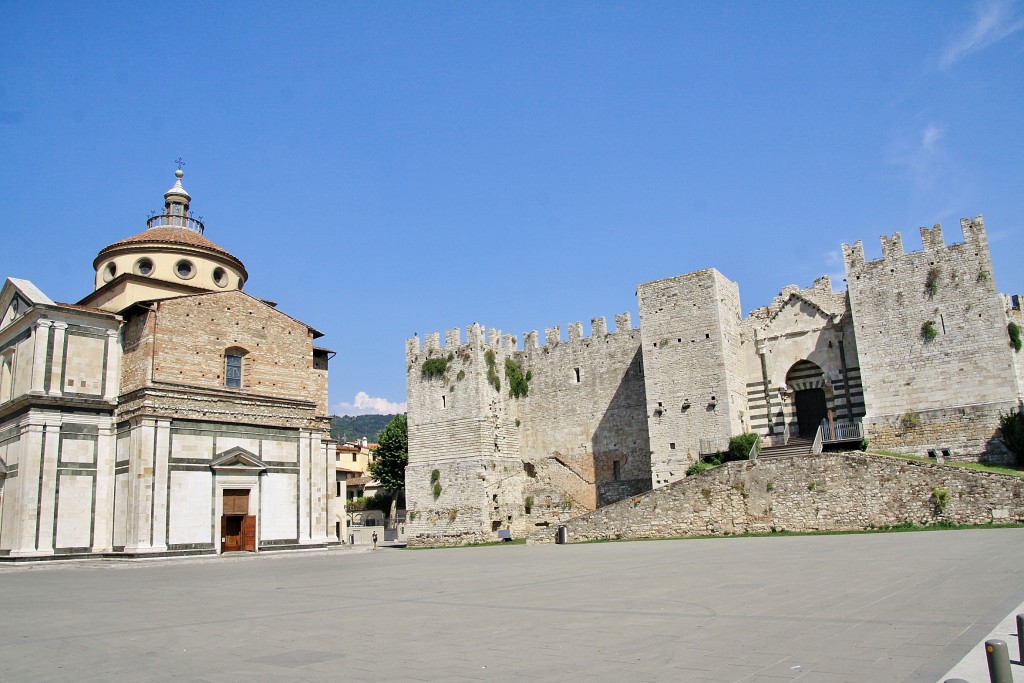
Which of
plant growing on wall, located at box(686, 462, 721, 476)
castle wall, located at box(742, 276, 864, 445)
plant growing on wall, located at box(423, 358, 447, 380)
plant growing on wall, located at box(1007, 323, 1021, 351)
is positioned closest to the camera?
plant growing on wall, located at box(1007, 323, 1021, 351)

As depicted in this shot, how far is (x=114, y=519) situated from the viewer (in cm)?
2588

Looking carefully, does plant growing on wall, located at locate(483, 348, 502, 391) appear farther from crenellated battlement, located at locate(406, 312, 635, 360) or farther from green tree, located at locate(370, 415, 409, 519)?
green tree, located at locate(370, 415, 409, 519)

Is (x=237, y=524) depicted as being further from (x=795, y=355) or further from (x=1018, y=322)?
(x=1018, y=322)

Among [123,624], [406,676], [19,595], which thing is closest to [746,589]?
[406,676]

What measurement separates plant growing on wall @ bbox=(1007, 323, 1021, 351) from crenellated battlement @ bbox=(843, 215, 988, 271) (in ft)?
8.98

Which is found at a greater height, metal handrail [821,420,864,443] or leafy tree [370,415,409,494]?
leafy tree [370,415,409,494]

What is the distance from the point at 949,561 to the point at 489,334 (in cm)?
2763

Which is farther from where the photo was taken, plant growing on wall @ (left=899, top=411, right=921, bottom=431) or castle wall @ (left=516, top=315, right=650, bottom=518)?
castle wall @ (left=516, top=315, right=650, bottom=518)

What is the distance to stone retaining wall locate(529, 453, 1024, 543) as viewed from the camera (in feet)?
68.6

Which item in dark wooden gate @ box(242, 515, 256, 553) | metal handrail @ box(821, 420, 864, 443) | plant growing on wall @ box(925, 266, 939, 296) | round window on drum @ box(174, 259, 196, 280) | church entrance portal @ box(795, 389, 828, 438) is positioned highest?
round window on drum @ box(174, 259, 196, 280)

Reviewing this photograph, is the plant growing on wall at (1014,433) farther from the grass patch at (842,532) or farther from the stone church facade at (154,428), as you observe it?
the stone church facade at (154,428)

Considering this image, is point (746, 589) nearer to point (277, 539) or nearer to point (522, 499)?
point (277, 539)

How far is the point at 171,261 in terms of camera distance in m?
31.7

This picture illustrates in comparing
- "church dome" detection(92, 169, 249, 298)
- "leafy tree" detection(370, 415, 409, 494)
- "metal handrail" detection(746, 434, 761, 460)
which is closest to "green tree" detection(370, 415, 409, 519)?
"leafy tree" detection(370, 415, 409, 494)
